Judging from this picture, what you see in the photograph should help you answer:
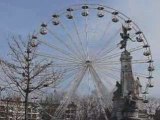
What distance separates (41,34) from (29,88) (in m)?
15.9

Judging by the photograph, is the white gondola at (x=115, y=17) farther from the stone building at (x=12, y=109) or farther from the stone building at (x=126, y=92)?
the stone building at (x=12, y=109)

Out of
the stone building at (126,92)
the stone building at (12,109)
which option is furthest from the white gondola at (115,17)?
the stone building at (12,109)

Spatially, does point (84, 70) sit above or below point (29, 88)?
above

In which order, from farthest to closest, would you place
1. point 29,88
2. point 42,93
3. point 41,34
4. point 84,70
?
point 41,34 < point 84,70 < point 42,93 < point 29,88

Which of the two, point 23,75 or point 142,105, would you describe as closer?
point 23,75

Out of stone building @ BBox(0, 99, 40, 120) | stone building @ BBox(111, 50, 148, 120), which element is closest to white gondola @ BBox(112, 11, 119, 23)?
stone building @ BBox(111, 50, 148, 120)

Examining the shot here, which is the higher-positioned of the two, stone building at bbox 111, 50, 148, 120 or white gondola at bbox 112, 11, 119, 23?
white gondola at bbox 112, 11, 119, 23

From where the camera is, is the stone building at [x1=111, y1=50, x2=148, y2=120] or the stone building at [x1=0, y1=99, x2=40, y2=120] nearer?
the stone building at [x1=111, y1=50, x2=148, y2=120]

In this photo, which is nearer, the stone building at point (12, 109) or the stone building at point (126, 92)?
the stone building at point (126, 92)

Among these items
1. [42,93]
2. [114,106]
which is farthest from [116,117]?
[42,93]

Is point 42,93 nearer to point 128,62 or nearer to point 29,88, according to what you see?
point 29,88

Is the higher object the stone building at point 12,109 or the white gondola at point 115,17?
the white gondola at point 115,17

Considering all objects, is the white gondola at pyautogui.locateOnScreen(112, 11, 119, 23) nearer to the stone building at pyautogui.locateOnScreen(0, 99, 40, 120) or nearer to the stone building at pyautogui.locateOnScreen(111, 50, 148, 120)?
the stone building at pyautogui.locateOnScreen(111, 50, 148, 120)

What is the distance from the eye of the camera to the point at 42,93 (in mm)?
36500
